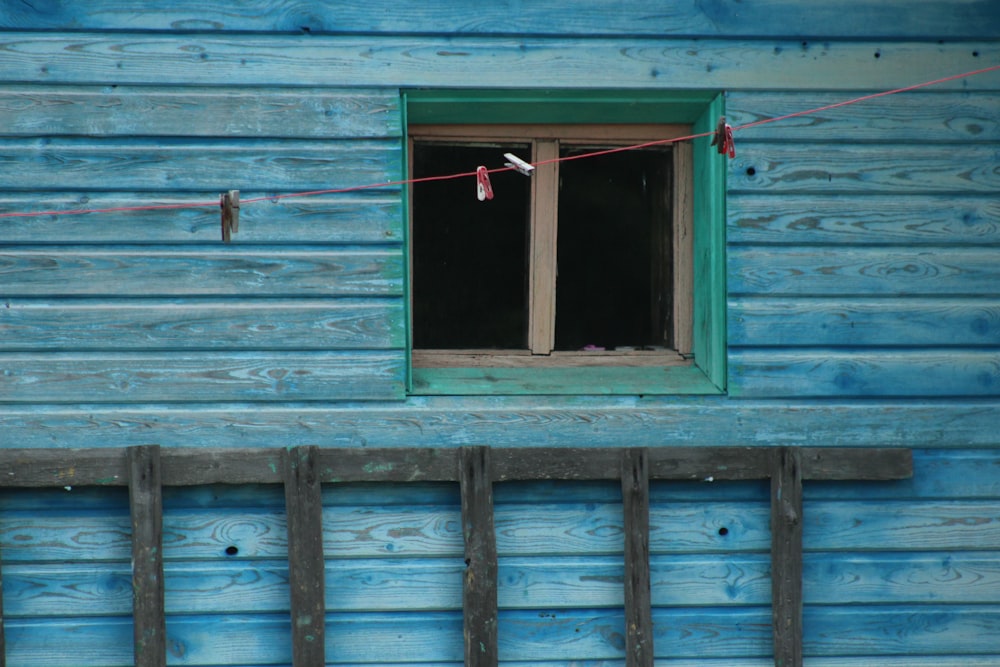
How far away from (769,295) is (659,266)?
1.45ft

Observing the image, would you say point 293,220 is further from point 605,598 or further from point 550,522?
point 605,598

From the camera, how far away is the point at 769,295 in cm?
329

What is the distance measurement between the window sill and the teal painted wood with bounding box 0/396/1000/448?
3 centimetres

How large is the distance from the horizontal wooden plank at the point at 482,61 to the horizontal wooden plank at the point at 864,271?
543mm

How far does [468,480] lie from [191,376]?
95cm

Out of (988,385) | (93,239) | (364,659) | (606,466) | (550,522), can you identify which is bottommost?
(364,659)

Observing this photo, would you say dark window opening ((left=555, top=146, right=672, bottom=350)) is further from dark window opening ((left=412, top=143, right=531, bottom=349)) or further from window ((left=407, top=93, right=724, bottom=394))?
dark window opening ((left=412, top=143, right=531, bottom=349))

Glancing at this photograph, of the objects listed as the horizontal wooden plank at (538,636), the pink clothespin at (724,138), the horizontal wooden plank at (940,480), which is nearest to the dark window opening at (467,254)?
the pink clothespin at (724,138)

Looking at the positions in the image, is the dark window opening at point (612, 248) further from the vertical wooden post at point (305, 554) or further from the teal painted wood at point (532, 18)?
the vertical wooden post at point (305, 554)

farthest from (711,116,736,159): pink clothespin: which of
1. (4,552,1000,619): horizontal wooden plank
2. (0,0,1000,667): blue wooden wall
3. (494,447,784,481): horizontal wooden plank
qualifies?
(4,552,1000,619): horizontal wooden plank

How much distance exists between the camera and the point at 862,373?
329cm

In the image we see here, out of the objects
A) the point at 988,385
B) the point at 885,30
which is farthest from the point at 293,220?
the point at 988,385

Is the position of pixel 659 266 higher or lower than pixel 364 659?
higher

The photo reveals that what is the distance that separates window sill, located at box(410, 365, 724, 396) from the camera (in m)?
3.29
